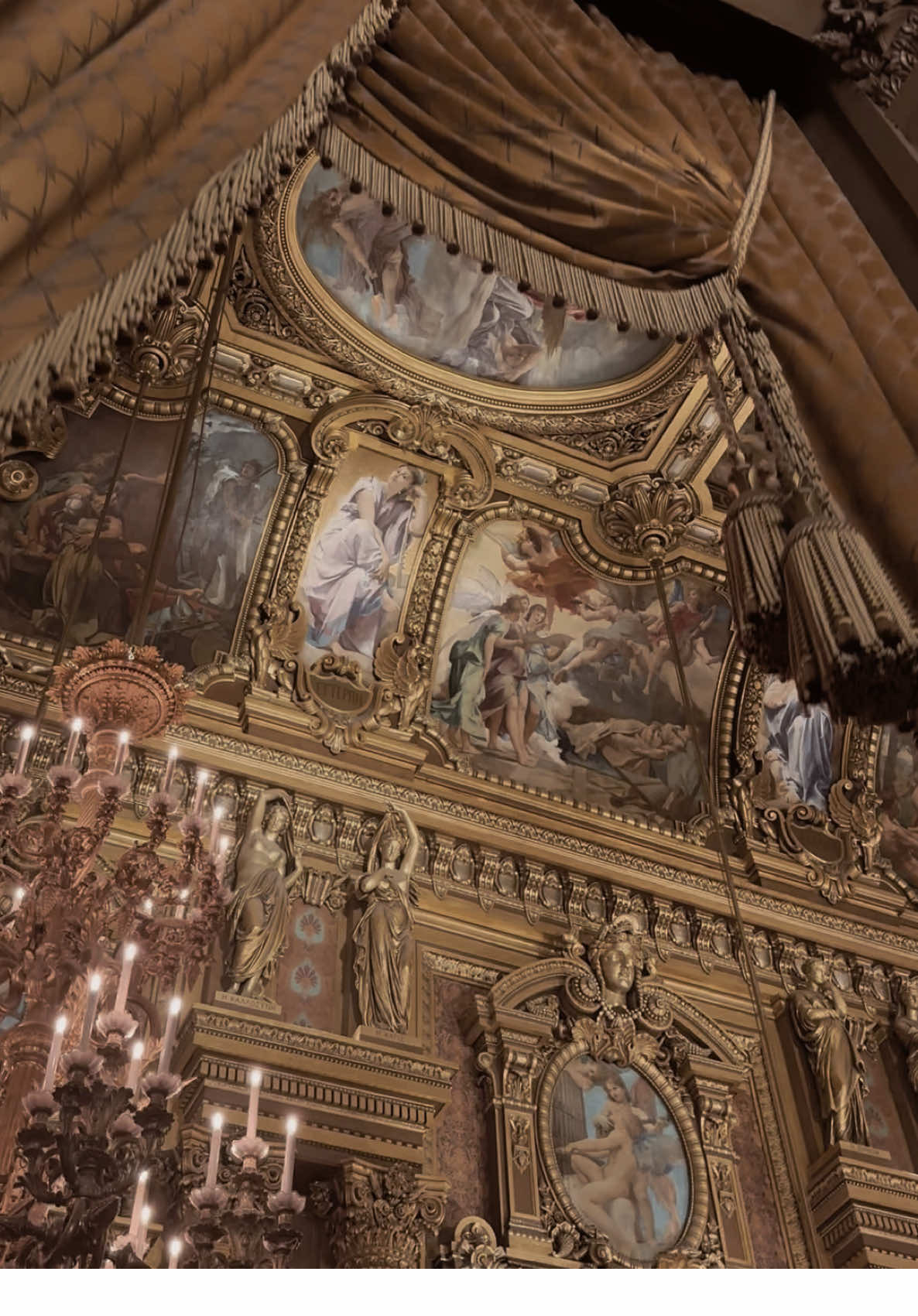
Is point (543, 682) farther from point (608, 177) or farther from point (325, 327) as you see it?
point (608, 177)

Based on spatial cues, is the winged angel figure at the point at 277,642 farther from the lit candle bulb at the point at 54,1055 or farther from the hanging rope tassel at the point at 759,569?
the hanging rope tassel at the point at 759,569

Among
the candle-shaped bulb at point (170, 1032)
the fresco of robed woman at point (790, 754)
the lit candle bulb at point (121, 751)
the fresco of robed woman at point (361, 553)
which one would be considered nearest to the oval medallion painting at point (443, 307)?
the fresco of robed woman at point (361, 553)

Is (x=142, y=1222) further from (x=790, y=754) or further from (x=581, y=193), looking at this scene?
(x=790, y=754)

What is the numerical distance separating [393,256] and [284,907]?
4.26 meters

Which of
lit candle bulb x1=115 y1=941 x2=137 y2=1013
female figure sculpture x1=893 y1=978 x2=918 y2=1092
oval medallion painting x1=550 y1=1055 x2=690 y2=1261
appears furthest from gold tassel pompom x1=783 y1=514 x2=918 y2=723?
female figure sculpture x1=893 y1=978 x2=918 y2=1092

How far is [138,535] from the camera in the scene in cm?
859

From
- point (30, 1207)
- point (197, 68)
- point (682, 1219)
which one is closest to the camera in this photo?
point (197, 68)

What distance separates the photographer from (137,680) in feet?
21.4

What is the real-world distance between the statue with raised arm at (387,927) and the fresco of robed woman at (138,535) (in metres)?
1.83

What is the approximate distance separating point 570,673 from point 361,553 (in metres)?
1.90

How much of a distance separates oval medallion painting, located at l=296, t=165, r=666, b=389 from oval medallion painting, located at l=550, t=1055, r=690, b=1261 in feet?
15.6

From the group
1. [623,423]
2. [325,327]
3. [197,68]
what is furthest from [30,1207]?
[623,423]

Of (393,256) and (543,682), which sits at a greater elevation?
(393,256)

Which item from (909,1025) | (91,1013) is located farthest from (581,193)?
(909,1025)
